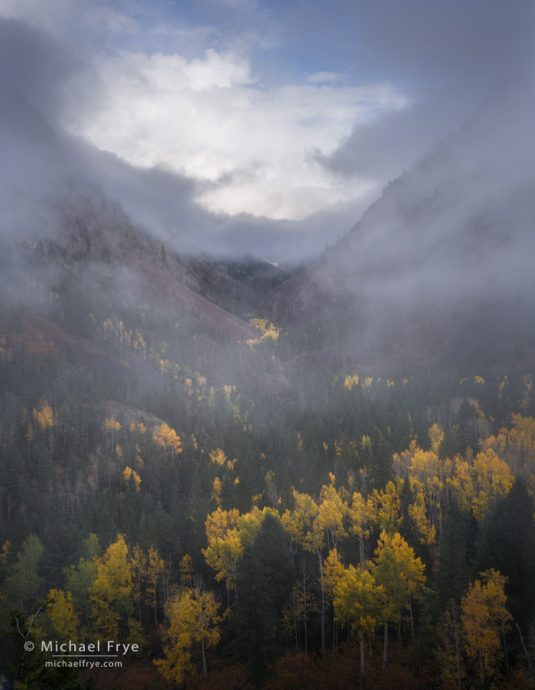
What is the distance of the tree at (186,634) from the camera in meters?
43.4

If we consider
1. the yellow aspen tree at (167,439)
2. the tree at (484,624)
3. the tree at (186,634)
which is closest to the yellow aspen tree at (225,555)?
the tree at (186,634)

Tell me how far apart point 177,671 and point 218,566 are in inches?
505

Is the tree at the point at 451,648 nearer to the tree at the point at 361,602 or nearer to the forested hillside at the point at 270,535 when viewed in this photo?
the forested hillside at the point at 270,535

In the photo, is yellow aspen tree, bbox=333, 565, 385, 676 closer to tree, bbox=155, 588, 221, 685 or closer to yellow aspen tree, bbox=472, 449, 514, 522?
tree, bbox=155, 588, 221, 685

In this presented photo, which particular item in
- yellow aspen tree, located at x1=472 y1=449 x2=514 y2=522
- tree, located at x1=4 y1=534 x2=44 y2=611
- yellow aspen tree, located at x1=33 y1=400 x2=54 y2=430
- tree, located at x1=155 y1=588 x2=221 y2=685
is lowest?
tree, located at x1=155 y1=588 x2=221 y2=685

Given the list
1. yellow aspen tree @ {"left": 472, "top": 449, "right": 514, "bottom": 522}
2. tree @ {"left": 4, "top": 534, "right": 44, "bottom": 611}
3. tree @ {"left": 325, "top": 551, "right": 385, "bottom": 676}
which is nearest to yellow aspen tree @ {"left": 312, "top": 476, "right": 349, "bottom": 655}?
tree @ {"left": 325, "top": 551, "right": 385, "bottom": 676}

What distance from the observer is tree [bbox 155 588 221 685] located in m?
43.4

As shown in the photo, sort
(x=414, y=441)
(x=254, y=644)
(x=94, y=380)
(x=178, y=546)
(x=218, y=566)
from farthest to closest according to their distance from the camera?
1. (x=94, y=380)
2. (x=414, y=441)
3. (x=178, y=546)
4. (x=218, y=566)
5. (x=254, y=644)

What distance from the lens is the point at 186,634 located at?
43531mm

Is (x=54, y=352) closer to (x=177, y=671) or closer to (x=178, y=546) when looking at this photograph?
(x=178, y=546)

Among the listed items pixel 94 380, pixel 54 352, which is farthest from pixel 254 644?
pixel 54 352

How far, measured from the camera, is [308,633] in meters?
49.2

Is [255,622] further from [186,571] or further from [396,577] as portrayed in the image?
[186,571]

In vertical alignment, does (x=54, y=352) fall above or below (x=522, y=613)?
above
